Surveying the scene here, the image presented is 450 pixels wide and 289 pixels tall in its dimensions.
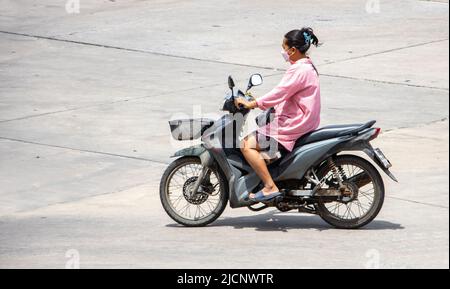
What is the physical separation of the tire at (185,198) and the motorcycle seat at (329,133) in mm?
780

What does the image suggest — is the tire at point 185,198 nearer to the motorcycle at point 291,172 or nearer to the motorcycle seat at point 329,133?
the motorcycle at point 291,172

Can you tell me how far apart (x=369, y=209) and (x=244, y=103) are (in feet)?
4.77

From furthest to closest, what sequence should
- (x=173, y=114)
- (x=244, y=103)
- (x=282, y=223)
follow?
(x=173, y=114) < (x=282, y=223) < (x=244, y=103)

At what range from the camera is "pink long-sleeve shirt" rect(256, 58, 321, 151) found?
1034 cm

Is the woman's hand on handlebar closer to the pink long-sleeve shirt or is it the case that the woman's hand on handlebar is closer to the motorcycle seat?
the pink long-sleeve shirt

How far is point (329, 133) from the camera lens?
10508mm

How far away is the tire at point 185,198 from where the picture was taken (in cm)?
1079

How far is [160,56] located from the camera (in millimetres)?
18562

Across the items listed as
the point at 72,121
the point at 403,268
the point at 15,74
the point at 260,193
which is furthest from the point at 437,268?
the point at 15,74

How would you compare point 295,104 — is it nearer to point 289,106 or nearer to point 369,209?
point 289,106

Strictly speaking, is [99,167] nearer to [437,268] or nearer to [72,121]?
[72,121]

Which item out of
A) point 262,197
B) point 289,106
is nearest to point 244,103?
point 289,106

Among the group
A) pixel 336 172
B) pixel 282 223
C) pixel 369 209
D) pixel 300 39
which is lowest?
pixel 282 223
